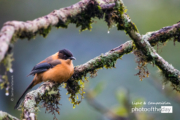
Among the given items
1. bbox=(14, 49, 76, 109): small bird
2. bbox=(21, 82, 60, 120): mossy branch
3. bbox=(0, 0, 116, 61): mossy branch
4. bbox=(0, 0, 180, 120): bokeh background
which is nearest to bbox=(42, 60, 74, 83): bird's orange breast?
bbox=(14, 49, 76, 109): small bird

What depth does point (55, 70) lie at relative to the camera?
4094mm

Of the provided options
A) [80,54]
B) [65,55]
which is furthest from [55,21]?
[80,54]

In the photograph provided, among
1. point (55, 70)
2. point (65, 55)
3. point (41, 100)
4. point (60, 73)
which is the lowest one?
point (41, 100)

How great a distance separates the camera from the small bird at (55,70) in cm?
371

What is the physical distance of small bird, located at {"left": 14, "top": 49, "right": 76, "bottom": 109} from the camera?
3.71 meters

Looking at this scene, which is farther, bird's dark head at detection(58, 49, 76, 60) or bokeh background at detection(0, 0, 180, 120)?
bokeh background at detection(0, 0, 180, 120)

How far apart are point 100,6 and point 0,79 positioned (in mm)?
1555

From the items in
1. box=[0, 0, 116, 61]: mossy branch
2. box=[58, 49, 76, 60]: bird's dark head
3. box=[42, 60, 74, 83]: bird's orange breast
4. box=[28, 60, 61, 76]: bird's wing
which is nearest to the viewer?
box=[0, 0, 116, 61]: mossy branch

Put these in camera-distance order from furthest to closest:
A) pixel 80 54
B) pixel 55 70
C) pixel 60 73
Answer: pixel 80 54, pixel 55 70, pixel 60 73

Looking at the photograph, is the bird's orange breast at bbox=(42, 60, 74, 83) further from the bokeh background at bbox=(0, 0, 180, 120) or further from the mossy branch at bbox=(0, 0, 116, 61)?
the bokeh background at bbox=(0, 0, 180, 120)

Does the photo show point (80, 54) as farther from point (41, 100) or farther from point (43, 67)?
point (41, 100)

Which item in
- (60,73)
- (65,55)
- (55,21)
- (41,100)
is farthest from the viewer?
(65,55)

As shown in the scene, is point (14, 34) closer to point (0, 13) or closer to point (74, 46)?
point (74, 46)

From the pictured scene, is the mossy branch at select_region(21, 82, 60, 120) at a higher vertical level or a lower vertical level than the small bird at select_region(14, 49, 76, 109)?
lower
